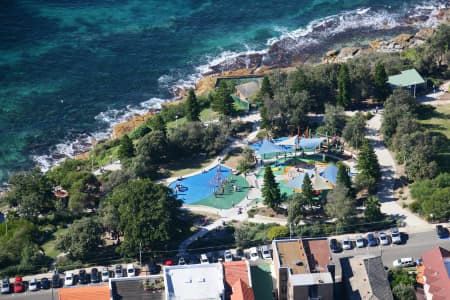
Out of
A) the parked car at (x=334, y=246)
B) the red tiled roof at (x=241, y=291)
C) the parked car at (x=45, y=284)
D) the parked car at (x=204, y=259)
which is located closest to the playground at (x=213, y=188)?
the parked car at (x=204, y=259)

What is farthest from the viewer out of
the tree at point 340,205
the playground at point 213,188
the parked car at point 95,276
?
the playground at point 213,188

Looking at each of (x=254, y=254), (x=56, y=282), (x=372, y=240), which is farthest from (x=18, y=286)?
(x=372, y=240)

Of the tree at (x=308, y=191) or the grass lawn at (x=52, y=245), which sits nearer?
the grass lawn at (x=52, y=245)

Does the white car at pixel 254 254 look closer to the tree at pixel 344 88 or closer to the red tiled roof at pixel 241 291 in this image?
the red tiled roof at pixel 241 291

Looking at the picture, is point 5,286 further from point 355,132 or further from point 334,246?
point 355,132

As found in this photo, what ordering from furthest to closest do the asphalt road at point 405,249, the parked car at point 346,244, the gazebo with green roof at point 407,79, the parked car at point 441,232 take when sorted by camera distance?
the gazebo with green roof at point 407,79, the parked car at point 441,232, the parked car at point 346,244, the asphalt road at point 405,249

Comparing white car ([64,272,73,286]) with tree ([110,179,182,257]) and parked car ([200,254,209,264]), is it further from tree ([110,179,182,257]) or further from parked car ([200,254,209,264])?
parked car ([200,254,209,264])
